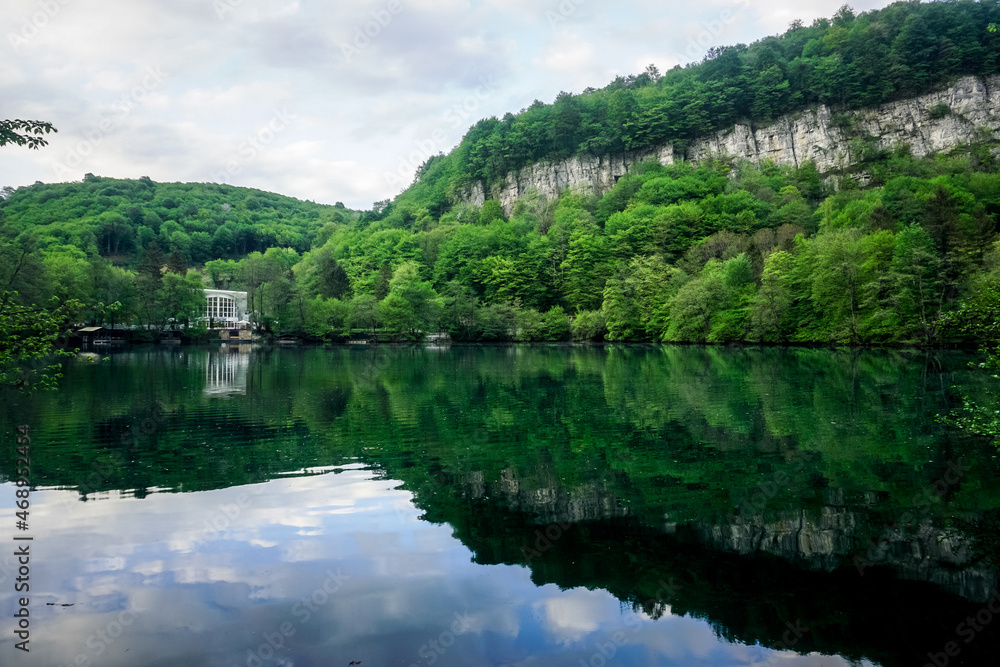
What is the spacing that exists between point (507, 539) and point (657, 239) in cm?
8764

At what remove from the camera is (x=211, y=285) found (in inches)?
5507

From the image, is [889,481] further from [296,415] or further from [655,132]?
[655,132]

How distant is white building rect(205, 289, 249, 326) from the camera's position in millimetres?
122500

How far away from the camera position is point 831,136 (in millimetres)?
112875

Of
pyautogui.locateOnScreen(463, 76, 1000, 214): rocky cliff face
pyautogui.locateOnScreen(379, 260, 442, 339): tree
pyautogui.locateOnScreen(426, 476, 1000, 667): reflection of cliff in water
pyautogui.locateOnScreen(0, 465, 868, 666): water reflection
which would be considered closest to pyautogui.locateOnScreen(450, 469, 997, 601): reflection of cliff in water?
pyautogui.locateOnScreen(426, 476, 1000, 667): reflection of cliff in water

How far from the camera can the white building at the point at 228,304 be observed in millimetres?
122500

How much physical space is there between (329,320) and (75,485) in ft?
277

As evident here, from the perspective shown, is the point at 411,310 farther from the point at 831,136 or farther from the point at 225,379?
the point at 831,136

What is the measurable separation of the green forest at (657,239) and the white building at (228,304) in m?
4.01

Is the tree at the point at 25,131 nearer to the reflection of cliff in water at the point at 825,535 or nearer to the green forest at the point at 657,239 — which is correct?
the reflection of cliff in water at the point at 825,535

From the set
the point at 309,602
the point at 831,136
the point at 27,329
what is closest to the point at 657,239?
the point at 831,136

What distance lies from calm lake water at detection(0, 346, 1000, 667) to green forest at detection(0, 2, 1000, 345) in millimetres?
28897

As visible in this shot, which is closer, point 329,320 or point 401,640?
point 401,640

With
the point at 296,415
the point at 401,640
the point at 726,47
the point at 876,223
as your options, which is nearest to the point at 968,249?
the point at 876,223
